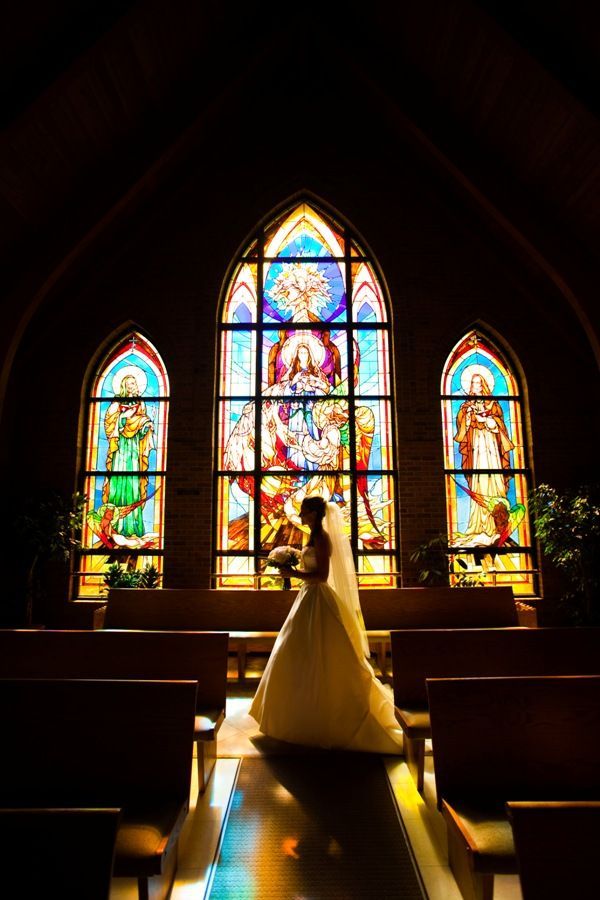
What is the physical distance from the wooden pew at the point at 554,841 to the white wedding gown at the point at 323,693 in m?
1.98

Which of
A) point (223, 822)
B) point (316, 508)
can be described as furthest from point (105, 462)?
point (223, 822)

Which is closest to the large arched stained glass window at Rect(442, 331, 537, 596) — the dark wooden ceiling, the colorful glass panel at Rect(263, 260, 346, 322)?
the dark wooden ceiling

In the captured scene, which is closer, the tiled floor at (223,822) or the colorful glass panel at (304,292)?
the tiled floor at (223,822)

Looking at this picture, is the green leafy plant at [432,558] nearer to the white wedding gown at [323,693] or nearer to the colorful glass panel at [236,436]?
the colorful glass panel at [236,436]

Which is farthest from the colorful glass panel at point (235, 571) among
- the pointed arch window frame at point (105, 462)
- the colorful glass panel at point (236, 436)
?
the colorful glass panel at point (236, 436)

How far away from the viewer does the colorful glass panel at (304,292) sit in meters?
6.90

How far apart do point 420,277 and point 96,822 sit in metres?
6.63

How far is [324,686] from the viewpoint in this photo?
3.23 metres

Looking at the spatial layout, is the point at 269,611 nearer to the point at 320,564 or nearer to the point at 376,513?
the point at 320,564

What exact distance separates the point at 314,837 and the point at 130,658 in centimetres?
137

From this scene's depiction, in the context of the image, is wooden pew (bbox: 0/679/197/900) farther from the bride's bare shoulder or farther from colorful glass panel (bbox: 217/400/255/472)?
colorful glass panel (bbox: 217/400/255/472)

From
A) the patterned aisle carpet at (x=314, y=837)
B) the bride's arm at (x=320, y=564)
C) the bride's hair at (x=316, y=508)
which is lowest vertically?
the patterned aisle carpet at (x=314, y=837)

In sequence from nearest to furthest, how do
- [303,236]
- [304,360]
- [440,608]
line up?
[440,608] → [304,360] → [303,236]

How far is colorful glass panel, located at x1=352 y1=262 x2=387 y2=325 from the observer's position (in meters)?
6.90
